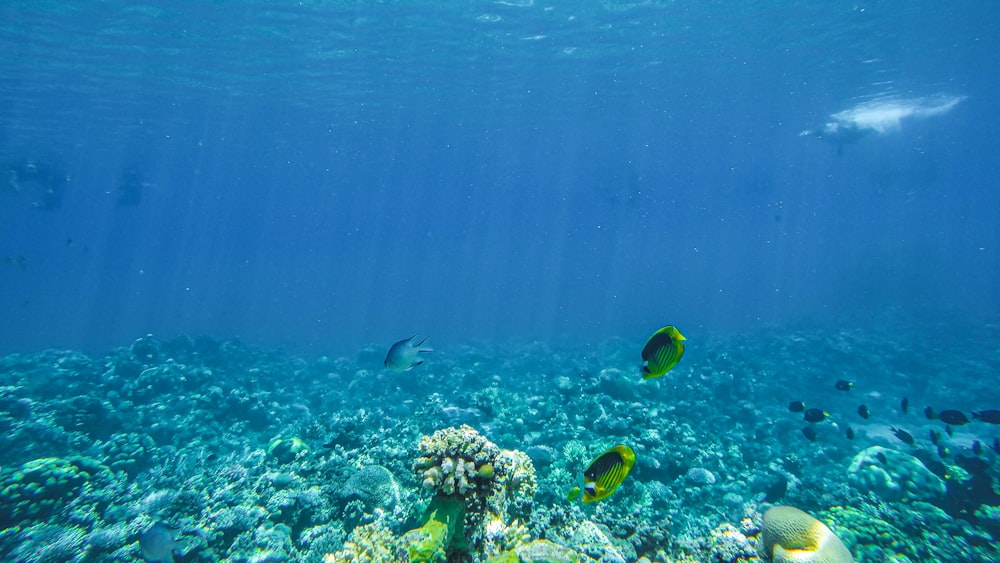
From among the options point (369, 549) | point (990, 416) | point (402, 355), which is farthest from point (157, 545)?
point (990, 416)

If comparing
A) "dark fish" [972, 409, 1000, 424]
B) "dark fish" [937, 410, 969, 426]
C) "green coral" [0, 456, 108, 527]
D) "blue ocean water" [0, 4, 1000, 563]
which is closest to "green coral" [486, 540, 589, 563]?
"blue ocean water" [0, 4, 1000, 563]

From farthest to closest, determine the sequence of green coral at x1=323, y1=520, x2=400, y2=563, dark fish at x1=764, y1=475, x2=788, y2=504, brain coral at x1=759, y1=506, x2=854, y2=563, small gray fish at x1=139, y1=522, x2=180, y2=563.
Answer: dark fish at x1=764, y1=475, x2=788, y2=504
small gray fish at x1=139, y1=522, x2=180, y2=563
brain coral at x1=759, y1=506, x2=854, y2=563
green coral at x1=323, y1=520, x2=400, y2=563

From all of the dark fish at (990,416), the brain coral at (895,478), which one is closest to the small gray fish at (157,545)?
the brain coral at (895,478)

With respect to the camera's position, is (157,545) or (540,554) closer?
(540,554)

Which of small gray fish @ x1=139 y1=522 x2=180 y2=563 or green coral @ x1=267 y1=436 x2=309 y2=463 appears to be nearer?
small gray fish @ x1=139 y1=522 x2=180 y2=563

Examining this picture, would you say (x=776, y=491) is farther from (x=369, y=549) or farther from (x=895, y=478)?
(x=369, y=549)

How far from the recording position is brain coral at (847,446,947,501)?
712 cm

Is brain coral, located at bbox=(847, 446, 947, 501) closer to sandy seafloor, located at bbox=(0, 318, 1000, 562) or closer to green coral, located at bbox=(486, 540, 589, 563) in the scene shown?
sandy seafloor, located at bbox=(0, 318, 1000, 562)

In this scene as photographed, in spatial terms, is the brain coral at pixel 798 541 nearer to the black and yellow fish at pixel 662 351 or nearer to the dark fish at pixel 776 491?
the black and yellow fish at pixel 662 351

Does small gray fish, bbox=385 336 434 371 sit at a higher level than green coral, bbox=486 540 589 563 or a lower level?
higher

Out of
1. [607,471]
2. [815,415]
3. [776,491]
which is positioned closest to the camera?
[607,471]

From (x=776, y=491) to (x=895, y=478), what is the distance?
209 cm

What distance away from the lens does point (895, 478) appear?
24.6 ft

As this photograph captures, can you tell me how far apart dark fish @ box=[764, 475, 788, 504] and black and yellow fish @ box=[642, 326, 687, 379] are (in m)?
5.59
